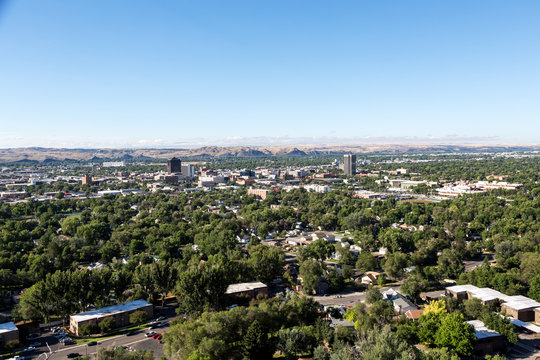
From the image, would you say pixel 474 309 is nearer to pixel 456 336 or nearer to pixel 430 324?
pixel 430 324

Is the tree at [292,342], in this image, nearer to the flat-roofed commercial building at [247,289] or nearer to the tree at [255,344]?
the tree at [255,344]

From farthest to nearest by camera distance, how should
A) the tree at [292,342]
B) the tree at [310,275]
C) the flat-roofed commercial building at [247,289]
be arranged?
the tree at [310,275] < the flat-roofed commercial building at [247,289] < the tree at [292,342]

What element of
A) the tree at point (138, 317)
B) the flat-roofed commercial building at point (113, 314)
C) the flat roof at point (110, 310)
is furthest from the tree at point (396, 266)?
the tree at point (138, 317)

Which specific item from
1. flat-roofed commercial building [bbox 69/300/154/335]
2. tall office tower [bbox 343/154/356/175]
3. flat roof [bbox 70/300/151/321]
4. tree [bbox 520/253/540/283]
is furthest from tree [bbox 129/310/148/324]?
tall office tower [bbox 343/154/356/175]

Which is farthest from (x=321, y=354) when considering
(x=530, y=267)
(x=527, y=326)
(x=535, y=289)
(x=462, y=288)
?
(x=530, y=267)

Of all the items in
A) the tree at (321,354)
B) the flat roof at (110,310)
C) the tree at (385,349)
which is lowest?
the flat roof at (110,310)

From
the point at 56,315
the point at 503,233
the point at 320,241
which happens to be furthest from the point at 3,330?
the point at 503,233
